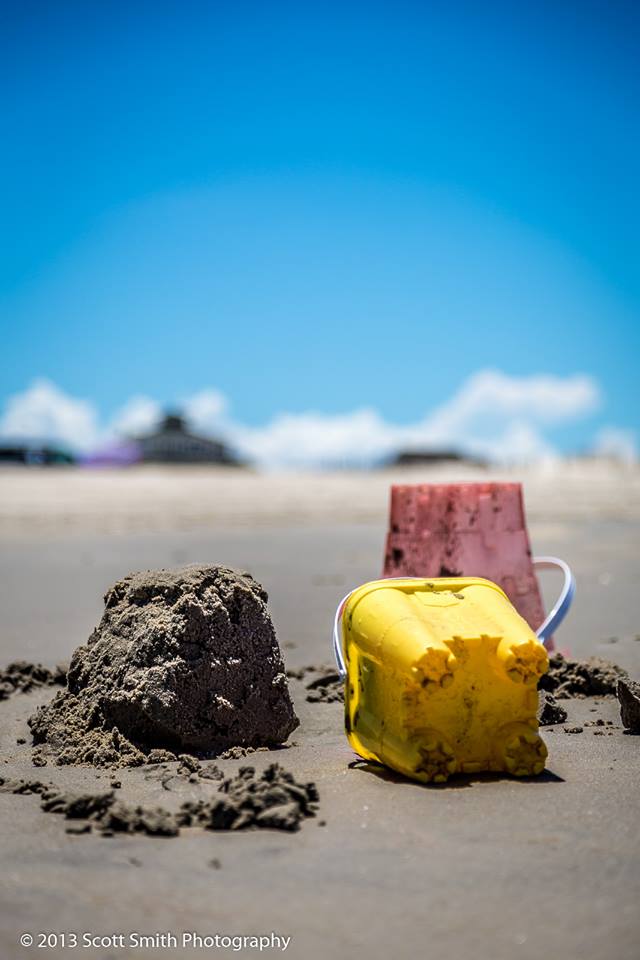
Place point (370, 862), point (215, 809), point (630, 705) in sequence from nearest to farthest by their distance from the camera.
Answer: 1. point (370, 862)
2. point (215, 809)
3. point (630, 705)

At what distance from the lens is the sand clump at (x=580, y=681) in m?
4.60

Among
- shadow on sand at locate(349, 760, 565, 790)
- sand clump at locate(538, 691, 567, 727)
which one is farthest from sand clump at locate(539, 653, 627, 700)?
shadow on sand at locate(349, 760, 565, 790)

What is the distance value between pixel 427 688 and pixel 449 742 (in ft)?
0.77

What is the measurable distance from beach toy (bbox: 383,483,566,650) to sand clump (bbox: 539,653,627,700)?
0.59 meters

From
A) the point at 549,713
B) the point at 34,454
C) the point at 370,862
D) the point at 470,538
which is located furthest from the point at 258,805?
the point at 34,454

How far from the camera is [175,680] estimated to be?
3582 mm

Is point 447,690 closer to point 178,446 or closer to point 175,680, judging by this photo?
point 175,680

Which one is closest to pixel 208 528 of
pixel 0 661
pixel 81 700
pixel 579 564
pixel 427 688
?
pixel 579 564

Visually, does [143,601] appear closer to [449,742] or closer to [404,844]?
[449,742]

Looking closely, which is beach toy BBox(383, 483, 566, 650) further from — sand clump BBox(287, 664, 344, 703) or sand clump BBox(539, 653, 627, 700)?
sand clump BBox(287, 664, 344, 703)

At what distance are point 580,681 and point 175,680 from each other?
2146 millimetres

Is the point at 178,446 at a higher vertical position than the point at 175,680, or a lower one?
higher

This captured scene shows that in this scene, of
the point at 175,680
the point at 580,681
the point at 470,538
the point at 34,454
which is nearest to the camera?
the point at 175,680

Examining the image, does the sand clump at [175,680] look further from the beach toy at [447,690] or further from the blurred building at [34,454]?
the blurred building at [34,454]
